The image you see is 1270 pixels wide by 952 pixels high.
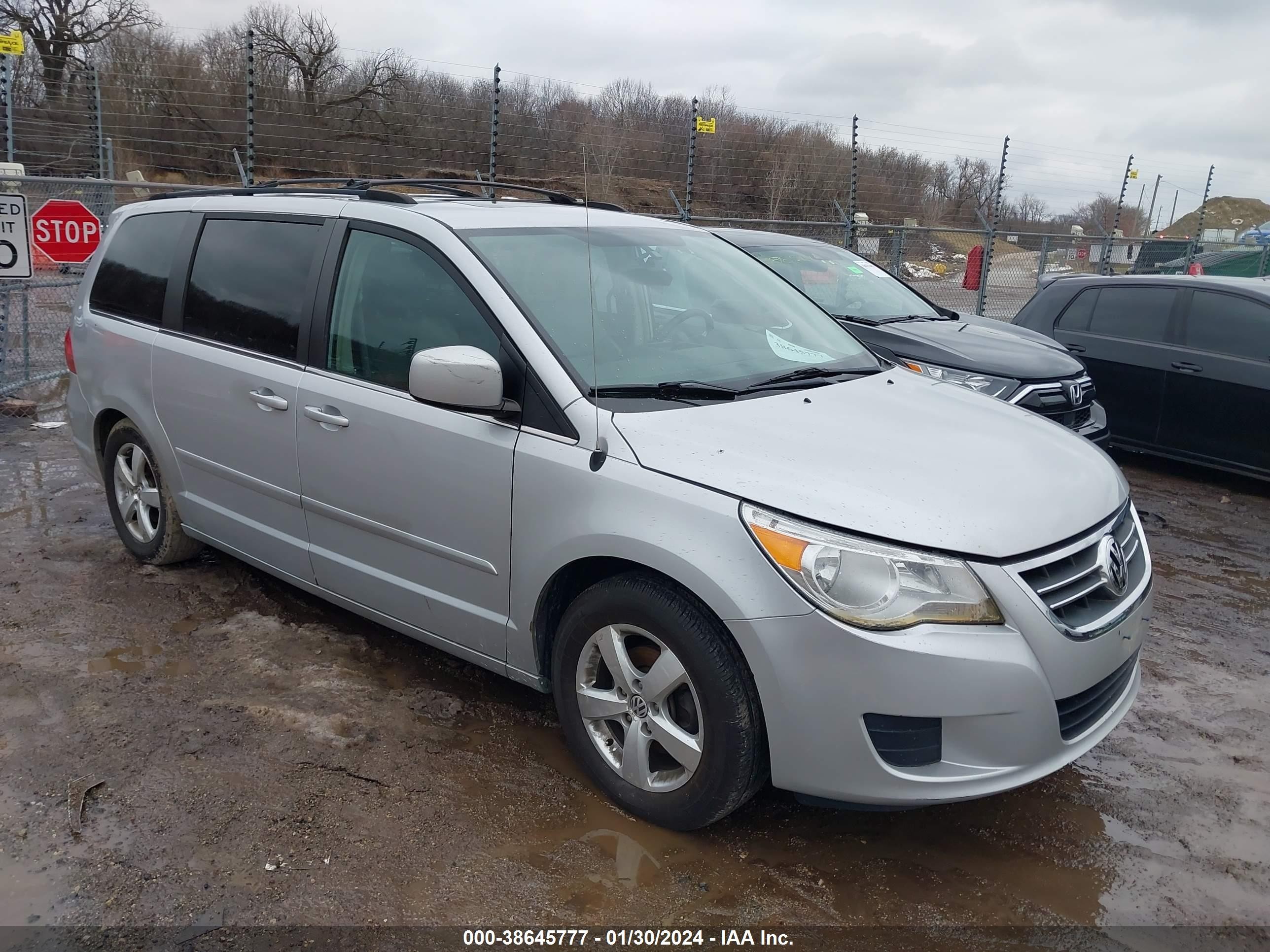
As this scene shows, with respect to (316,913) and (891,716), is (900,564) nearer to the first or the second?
(891,716)

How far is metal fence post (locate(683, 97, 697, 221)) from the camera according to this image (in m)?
12.2

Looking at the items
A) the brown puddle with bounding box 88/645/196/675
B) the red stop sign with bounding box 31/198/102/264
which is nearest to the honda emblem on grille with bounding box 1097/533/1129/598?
the brown puddle with bounding box 88/645/196/675

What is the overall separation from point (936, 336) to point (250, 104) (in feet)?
24.7

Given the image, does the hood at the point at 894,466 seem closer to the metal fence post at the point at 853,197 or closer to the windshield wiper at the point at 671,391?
the windshield wiper at the point at 671,391

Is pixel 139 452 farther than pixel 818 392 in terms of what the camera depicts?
Yes

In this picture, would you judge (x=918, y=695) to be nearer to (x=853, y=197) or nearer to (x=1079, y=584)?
(x=1079, y=584)

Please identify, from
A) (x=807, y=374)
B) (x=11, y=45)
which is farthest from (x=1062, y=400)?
(x=11, y=45)

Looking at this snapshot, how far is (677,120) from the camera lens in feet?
40.4

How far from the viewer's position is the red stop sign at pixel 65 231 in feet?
26.8

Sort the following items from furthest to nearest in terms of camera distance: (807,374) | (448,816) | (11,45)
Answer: (11,45) → (807,374) → (448,816)

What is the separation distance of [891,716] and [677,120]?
11.0m

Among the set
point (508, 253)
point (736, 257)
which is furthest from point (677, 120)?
point (508, 253)

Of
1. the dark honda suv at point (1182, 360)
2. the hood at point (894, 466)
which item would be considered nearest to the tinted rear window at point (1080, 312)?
the dark honda suv at point (1182, 360)

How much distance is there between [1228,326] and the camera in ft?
24.5
